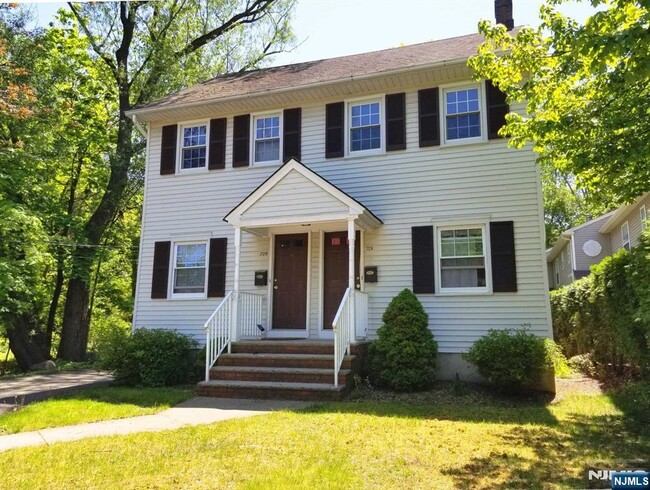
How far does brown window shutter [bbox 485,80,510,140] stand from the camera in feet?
31.1

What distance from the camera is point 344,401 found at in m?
7.57

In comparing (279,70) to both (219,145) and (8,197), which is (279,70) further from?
(8,197)

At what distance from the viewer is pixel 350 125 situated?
10.6 m

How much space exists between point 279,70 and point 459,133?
5877mm

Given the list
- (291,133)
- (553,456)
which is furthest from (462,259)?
(553,456)

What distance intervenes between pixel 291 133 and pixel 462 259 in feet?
15.7

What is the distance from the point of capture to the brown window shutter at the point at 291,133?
10.9m

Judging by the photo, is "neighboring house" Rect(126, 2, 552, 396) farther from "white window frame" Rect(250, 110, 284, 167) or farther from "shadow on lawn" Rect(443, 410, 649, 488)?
"shadow on lawn" Rect(443, 410, 649, 488)

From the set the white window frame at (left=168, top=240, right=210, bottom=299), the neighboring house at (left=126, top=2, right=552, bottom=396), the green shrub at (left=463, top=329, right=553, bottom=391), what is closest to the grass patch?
the neighboring house at (left=126, top=2, right=552, bottom=396)

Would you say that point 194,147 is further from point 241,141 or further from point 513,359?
point 513,359

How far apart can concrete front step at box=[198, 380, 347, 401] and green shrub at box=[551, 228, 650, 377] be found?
14.1ft

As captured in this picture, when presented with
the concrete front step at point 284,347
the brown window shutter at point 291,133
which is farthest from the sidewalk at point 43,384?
the brown window shutter at point 291,133

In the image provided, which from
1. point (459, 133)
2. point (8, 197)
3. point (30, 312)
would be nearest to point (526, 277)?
point (459, 133)

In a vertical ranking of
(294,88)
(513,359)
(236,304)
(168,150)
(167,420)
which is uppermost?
(294,88)
